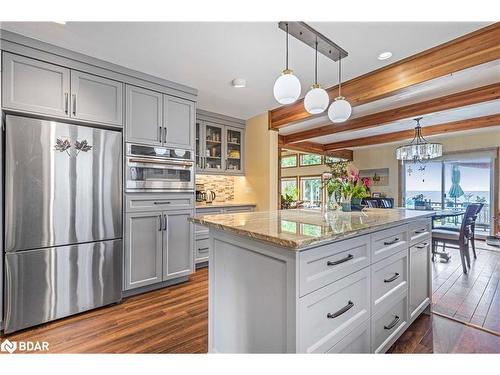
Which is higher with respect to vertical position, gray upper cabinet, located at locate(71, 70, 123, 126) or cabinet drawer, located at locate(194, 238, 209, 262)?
gray upper cabinet, located at locate(71, 70, 123, 126)

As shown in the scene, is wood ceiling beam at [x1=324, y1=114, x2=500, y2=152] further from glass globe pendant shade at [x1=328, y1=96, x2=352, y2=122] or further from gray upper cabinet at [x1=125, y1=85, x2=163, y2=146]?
gray upper cabinet at [x1=125, y1=85, x2=163, y2=146]

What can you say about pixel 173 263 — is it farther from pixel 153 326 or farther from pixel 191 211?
pixel 153 326

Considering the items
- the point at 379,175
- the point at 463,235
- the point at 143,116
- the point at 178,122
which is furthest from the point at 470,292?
the point at 379,175

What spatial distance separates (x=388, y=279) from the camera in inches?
66.9

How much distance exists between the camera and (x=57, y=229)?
216cm

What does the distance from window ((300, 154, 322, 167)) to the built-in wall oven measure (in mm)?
6415

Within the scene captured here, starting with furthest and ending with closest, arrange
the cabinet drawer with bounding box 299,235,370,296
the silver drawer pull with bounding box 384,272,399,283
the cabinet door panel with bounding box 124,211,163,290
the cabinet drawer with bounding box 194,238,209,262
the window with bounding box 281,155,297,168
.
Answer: the window with bounding box 281,155,297,168, the cabinet drawer with bounding box 194,238,209,262, the cabinet door panel with bounding box 124,211,163,290, the silver drawer pull with bounding box 384,272,399,283, the cabinet drawer with bounding box 299,235,370,296

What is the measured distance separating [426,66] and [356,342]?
2.46m

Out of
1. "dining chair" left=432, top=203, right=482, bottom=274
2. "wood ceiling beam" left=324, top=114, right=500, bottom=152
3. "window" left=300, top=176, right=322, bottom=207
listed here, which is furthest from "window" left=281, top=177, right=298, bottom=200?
"dining chair" left=432, top=203, right=482, bottom=274

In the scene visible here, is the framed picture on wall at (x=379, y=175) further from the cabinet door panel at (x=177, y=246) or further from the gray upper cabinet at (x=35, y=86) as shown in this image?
the gray upper cabinet at (x=35, y=86)

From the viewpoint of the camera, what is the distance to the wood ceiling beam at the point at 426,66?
1.96 metres

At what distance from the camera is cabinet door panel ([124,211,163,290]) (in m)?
2.61

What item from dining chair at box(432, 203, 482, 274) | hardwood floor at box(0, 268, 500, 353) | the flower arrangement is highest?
the flower arrangement

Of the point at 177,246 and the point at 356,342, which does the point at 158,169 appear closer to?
the point at 177,246
